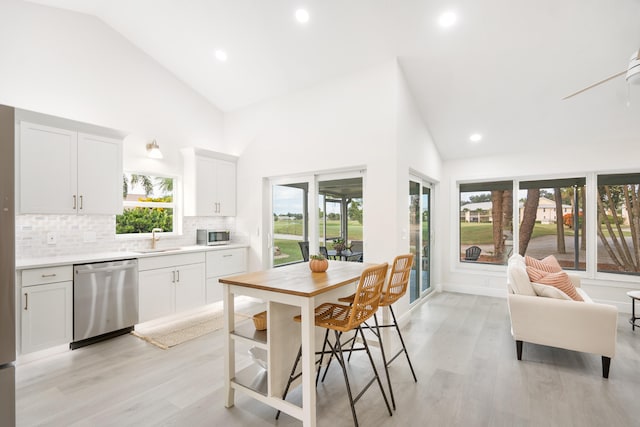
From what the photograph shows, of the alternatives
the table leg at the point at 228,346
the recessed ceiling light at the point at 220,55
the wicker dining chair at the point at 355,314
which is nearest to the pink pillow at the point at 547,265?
the wicker dining chair at the point at 355,314

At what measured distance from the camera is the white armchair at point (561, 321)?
8.74ft

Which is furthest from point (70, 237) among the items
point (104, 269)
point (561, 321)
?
point (561, 321)

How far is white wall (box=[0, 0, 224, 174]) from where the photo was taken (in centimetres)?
336

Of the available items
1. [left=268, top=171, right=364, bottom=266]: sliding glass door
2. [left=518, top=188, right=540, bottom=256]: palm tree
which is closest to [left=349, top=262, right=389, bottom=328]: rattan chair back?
[left=268, top=171, right=364, bottom=266]: sliding glass door

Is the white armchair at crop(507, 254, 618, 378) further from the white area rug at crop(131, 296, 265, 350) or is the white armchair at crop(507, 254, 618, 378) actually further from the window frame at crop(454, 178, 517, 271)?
the white area rug at crop(131, 296, 265, 350)

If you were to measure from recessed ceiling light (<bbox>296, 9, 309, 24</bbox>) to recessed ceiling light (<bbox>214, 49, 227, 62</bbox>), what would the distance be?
1.36 m

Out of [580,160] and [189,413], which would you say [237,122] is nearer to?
[189,413]

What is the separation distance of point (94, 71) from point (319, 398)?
469cm

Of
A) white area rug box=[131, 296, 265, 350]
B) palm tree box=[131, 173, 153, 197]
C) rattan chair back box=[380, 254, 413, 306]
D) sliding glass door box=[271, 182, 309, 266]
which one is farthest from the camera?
sliding glass door box=[271, 182, 309, 266]

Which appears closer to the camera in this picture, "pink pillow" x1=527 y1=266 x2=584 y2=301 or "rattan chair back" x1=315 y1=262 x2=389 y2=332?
"rattan chair back" x1=315 y1=262 x2=389 y2=332

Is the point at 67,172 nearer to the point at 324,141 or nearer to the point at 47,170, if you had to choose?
the point at 47,170

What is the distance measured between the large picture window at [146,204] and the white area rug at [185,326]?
138 centimetres

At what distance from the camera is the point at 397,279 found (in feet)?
8.38

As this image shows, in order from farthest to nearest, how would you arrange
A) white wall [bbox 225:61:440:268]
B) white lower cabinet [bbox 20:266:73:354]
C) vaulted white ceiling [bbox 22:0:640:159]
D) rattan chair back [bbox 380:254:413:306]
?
white wall [bbox 225:61:440:268], vaulted white ceiling [bbox 22:0:640:159], white lower cabinet [bbox 20:266:73:354], rattan chair back [bbox 380:254:413:306]
